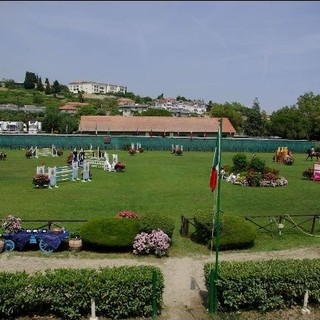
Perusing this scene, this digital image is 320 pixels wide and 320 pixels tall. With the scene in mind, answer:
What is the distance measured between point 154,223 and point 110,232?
1.48 m

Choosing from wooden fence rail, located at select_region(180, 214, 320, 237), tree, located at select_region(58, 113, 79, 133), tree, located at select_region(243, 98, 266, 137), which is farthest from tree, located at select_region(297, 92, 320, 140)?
wooden fence rail, located at select_region(180, 214, 320, 237)

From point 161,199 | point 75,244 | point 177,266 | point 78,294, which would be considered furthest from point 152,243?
point 161,199

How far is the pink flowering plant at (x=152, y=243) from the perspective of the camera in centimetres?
1373

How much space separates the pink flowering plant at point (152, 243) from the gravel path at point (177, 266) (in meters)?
0.30

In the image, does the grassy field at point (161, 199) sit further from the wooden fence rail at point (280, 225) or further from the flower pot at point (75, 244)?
the flower pot at point (75, 244)

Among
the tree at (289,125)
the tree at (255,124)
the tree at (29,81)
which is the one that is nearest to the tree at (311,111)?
the tree at (289,125)

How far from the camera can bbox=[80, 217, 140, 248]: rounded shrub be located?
548 inches

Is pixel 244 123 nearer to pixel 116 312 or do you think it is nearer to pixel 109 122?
pixel 109 122

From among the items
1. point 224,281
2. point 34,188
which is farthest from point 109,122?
point 224,281

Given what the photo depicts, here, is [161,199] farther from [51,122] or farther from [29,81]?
[29,81]

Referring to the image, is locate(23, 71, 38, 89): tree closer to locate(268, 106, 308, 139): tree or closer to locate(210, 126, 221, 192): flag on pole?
locate(268, 106, 308, 139): tree

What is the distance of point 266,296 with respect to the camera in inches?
413

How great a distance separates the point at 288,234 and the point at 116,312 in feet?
30.1

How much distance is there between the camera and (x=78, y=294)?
9812mm
